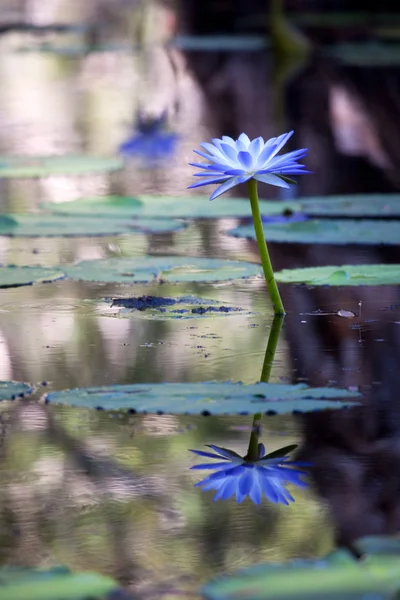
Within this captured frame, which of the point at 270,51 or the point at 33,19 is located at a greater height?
the point at 33,19

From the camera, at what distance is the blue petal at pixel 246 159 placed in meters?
2.17

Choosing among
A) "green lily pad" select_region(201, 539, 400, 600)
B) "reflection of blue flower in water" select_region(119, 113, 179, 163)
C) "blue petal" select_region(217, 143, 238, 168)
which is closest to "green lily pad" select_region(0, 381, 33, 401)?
"blue petal" select_region(217, 143, 238, 168)

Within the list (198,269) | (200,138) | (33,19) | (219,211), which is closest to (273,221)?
(219,211)

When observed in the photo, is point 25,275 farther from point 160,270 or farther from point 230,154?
point 230,154

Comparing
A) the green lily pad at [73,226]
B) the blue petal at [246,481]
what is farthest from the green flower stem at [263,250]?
the green lily pad at [73,226]

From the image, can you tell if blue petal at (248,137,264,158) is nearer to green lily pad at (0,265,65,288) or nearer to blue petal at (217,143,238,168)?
blue petal at (217,143,238,168)

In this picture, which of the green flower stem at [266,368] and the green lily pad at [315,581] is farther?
the green flower stem at [266,368]

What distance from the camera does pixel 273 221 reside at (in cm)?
339

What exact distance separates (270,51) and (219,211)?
7.21 meters

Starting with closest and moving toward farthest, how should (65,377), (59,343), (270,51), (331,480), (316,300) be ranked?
(331,480)
(65,377)
(59,343)
(316,300)
(270,51)

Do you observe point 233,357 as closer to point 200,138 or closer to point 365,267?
point 365,267

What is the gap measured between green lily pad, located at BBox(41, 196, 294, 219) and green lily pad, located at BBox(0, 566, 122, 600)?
233 centimetres

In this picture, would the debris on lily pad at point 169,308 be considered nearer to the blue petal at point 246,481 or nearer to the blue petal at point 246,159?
the blue petal at point 246,159

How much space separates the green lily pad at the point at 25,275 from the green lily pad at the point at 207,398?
0.80 m
